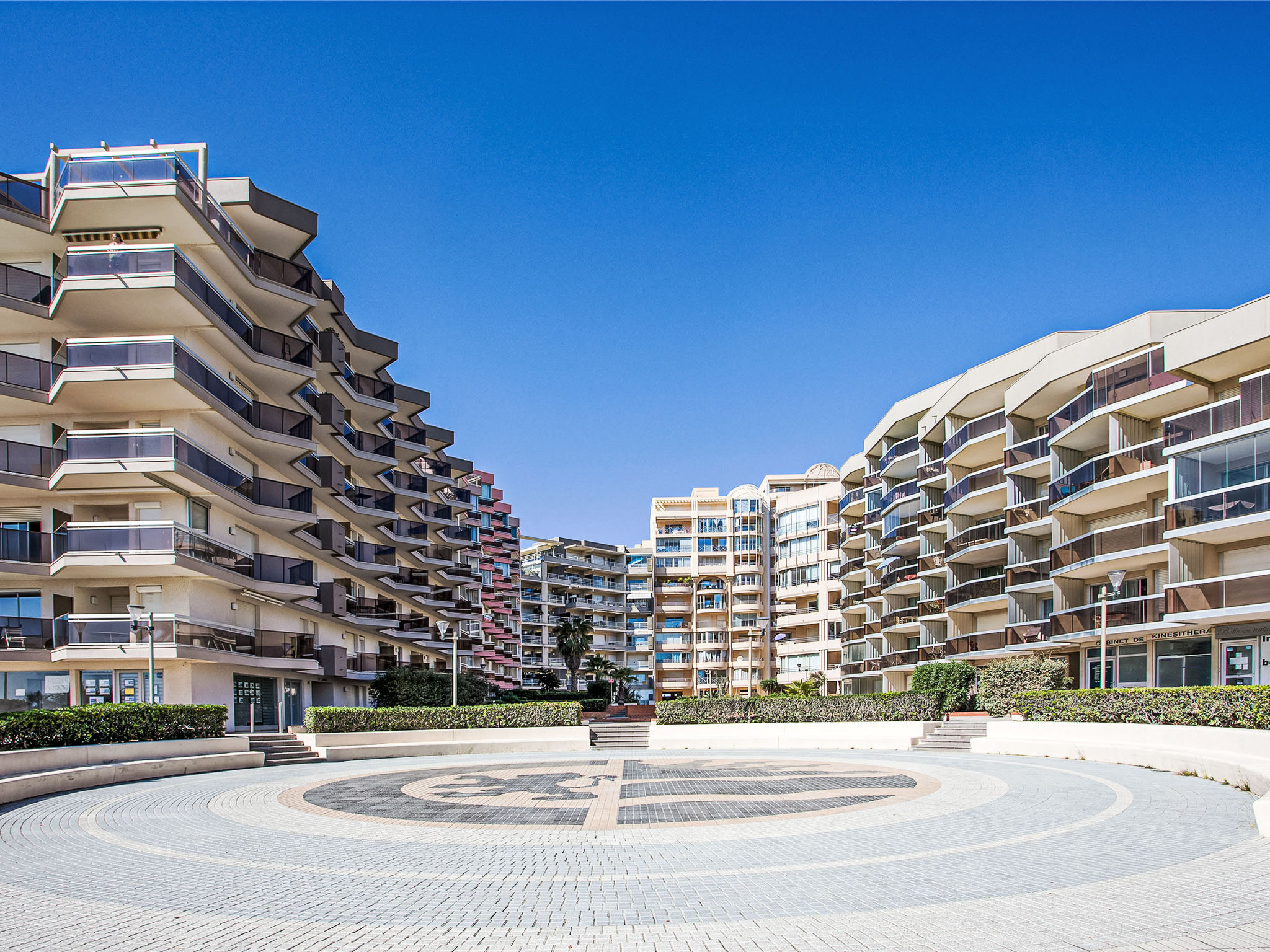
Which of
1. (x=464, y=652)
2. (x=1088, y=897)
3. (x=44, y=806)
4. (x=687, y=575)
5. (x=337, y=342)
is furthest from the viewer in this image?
(x=687, y=575)

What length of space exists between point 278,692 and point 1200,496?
3871 cm

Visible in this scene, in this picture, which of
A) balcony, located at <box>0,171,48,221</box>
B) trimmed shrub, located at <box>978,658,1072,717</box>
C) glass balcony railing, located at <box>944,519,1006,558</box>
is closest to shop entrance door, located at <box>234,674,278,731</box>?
balcony, located at <box>0,171,48,221</box>

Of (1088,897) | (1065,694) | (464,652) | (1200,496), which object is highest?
(1200,496)

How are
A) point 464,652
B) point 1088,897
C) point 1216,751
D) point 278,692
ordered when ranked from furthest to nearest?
point 464,652
point 278,692
point 1216,751
point 1088,897

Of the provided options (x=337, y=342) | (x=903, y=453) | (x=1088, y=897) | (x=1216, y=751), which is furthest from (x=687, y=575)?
(x=1088, y=897)

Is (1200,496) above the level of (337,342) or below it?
below

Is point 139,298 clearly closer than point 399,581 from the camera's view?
Yes

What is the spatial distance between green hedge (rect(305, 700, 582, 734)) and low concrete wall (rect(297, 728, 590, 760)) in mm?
427

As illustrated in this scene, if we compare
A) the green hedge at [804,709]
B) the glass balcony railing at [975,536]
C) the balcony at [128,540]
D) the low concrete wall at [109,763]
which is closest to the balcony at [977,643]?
the glass balcony railing at [975,536]

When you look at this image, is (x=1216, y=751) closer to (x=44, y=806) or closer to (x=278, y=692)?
(x=44, y=806)

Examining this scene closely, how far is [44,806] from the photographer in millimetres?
18953

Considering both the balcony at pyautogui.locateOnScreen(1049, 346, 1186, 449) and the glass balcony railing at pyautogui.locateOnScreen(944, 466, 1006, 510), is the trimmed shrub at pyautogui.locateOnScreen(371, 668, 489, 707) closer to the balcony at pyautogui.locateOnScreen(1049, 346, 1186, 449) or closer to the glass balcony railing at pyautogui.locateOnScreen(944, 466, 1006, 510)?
the glass balcony railing at pyautogui.locateOnScreen(944, 466, 1006, 510)

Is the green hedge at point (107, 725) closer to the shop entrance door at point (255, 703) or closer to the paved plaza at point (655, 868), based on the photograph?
the paved plaza at point (655, 868)

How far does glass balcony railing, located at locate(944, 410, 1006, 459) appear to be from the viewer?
52.4 meters
